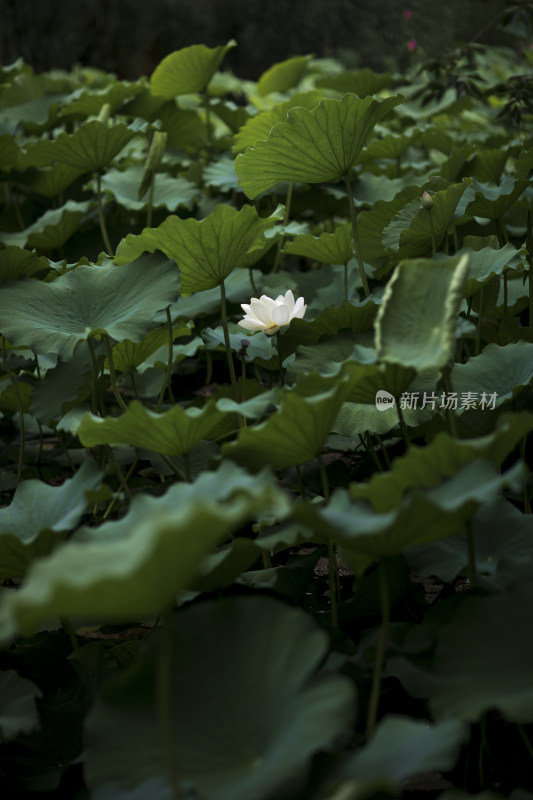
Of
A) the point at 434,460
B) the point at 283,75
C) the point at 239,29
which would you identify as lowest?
the point at 239,29

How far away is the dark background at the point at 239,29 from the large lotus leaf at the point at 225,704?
8.14m

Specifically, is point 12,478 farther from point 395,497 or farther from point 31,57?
point 31,57

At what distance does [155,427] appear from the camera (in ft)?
3.27

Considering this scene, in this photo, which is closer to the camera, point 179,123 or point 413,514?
point 413,514

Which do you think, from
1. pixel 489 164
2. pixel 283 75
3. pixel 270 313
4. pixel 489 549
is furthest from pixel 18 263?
pixel 283 75

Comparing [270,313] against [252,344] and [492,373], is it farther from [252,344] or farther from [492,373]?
[492,373]

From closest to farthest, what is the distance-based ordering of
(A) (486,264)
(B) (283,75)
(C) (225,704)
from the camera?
(C) (225,704) → (A) (486,264) → (B) (283,75)

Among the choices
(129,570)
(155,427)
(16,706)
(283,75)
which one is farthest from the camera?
(283,75)

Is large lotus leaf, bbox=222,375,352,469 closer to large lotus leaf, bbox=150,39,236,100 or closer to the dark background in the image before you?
large lotus leaf, bbox=150,39,236,100

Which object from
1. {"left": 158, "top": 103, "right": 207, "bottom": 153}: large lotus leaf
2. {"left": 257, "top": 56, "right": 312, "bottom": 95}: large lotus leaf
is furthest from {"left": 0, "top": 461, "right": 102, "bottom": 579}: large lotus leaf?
{"left": 257, "top": 56, "right": 312, "bottom": 95}: large lotus leaf

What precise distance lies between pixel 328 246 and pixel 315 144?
32 centimetres

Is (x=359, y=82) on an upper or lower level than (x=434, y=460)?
lower

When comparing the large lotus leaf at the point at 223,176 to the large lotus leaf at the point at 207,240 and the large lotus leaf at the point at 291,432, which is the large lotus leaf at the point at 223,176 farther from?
the large lotus leaf at the point at 291,432

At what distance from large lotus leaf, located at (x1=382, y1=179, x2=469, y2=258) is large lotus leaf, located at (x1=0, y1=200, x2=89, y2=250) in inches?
32.7
